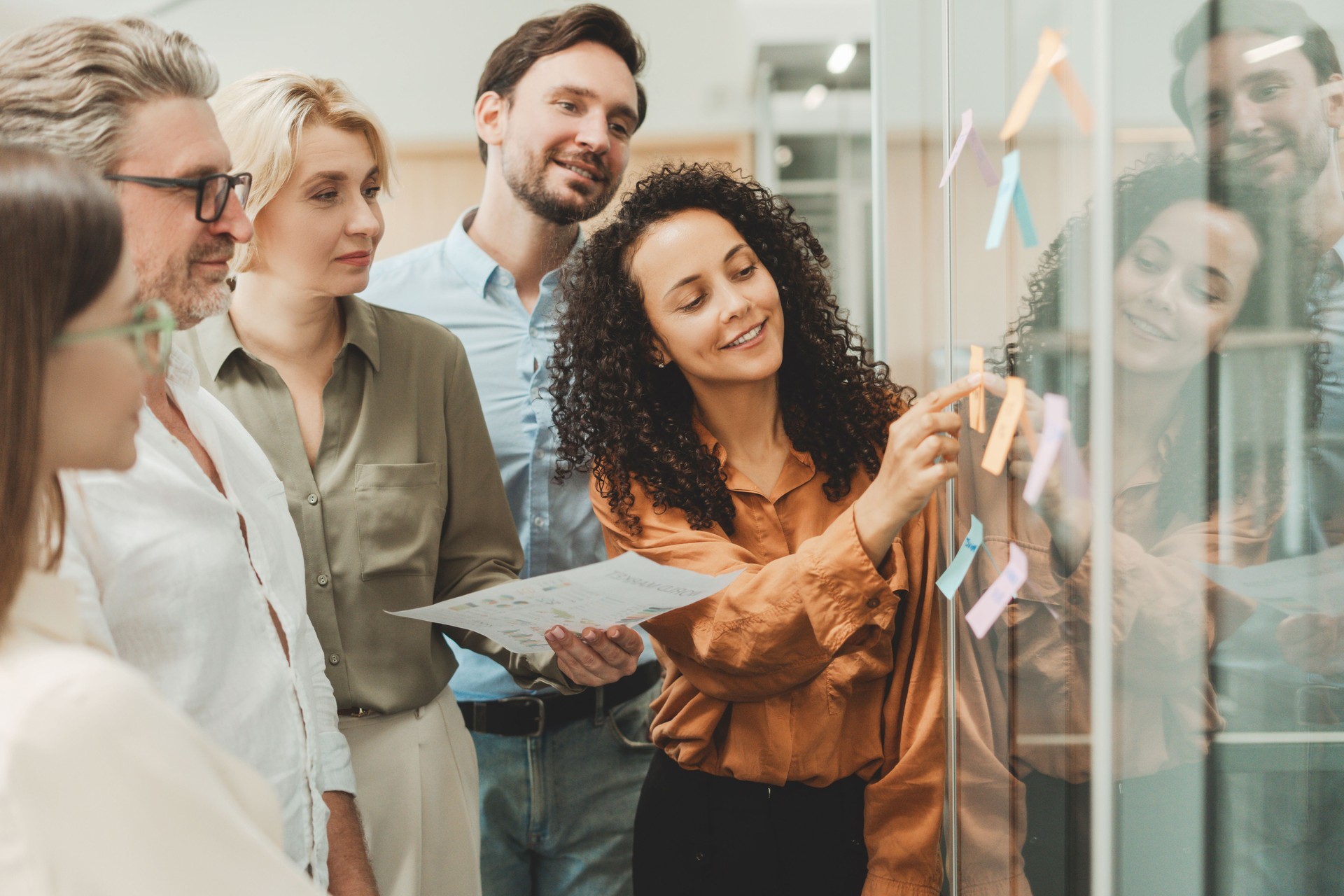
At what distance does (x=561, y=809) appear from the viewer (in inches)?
59.8

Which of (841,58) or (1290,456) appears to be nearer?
(1290,456)

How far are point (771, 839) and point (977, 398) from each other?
0.57 meters

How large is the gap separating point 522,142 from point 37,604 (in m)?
1.28

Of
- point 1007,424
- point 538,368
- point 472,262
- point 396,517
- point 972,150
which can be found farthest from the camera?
point 472,262

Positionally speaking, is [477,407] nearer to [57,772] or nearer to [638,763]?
[638,763]

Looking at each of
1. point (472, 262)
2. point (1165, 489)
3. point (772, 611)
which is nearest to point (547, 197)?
point (472, 262)

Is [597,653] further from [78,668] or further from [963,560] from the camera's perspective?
[78,668]

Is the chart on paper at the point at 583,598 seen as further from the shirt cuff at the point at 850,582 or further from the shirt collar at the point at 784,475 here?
the shirt collar at the point at 784,475

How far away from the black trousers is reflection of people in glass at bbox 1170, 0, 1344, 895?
562 millimetres

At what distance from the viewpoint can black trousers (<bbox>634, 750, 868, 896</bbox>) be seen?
1.16m

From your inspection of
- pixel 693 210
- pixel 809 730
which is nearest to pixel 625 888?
pixel 809 730

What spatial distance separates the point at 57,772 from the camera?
1.58ft

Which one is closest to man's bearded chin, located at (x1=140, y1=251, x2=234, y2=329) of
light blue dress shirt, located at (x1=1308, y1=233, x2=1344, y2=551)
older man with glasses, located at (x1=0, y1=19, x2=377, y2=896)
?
older man with glasses, located at (x1=0, y1=19, x2=377, y2=896)

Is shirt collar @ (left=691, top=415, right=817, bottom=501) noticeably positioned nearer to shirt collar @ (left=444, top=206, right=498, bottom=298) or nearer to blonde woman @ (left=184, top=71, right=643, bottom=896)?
blonde woman @ (left=184, top=71, right=643, bottom=896)
